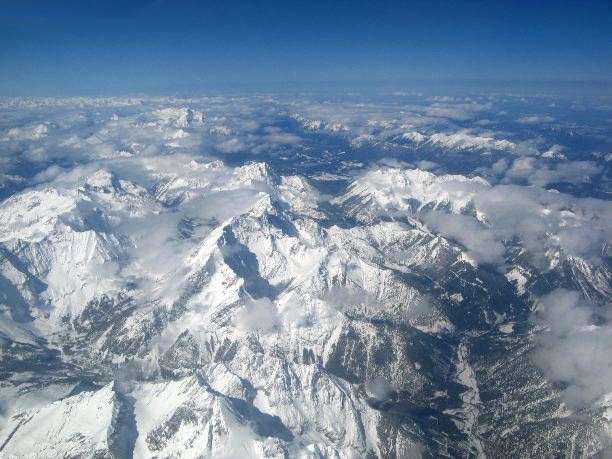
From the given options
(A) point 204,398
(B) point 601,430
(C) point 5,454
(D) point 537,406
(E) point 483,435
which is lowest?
(E) point 483,435

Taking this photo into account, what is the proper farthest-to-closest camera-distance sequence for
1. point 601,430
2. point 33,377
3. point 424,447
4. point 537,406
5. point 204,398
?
1. point 33,377
2. point 537,406
3. point 424,447
4. point 601,430
5. point 204,398

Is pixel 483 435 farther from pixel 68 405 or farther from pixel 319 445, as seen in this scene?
pixel 68 405

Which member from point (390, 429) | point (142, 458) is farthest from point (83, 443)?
point (390, 429)

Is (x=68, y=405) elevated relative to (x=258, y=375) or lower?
elevated

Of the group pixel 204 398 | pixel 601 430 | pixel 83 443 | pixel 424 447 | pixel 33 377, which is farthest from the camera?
pixel 33 377

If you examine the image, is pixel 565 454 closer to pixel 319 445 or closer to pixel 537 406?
pixel 537 406

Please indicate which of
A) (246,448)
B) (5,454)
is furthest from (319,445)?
(5,454)

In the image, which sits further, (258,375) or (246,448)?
(258,375)

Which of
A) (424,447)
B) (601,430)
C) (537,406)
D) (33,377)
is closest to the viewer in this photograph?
(601,430)

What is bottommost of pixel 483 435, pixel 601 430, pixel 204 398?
pixel 483 435
